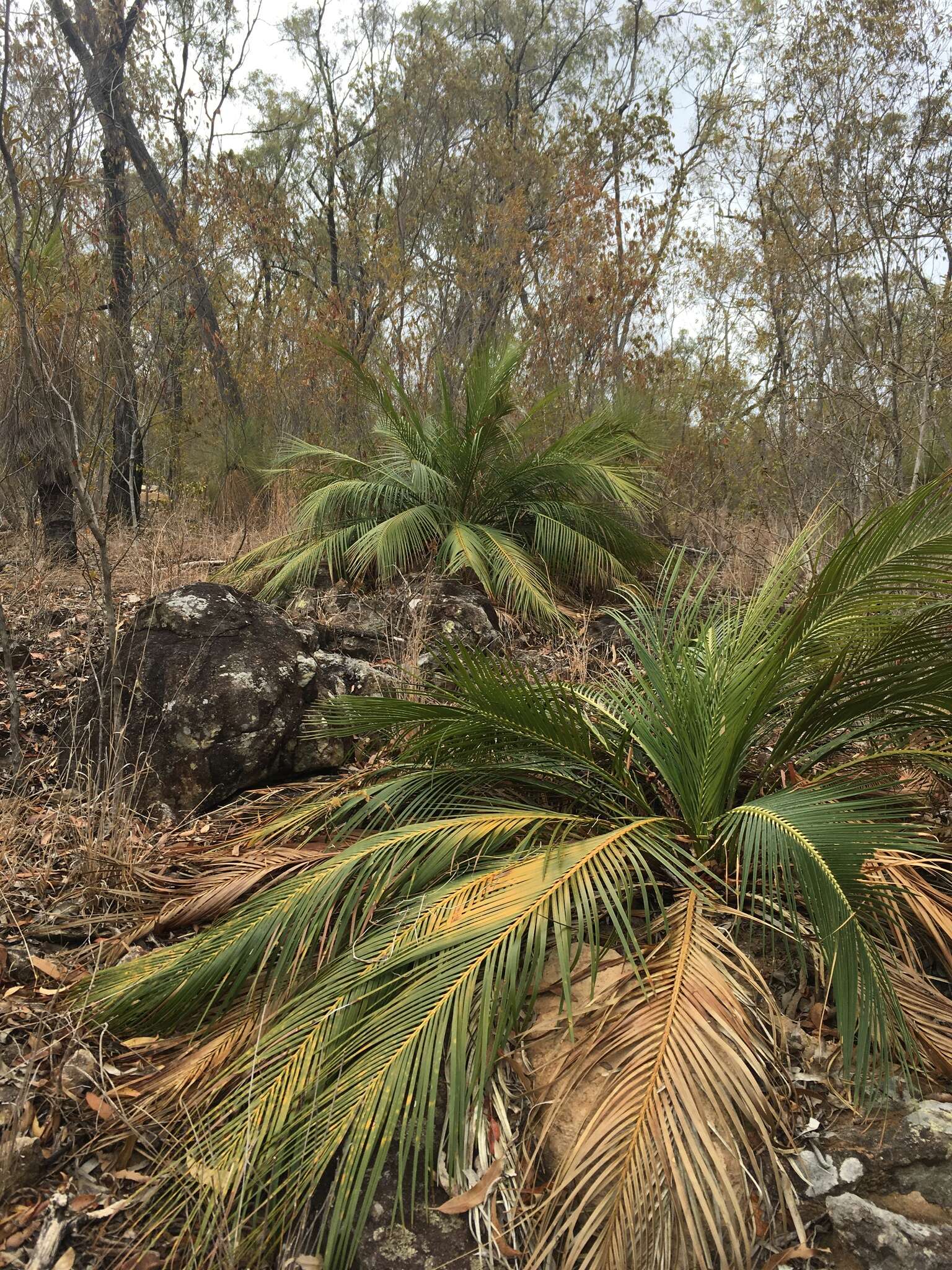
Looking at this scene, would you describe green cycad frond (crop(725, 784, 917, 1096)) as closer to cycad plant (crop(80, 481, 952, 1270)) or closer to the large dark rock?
cycad plant (crop(80, 481, 952, 1270))

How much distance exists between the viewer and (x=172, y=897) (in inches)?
98.0

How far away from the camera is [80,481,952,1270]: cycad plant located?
1.50 m

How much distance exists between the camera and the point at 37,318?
4094mm

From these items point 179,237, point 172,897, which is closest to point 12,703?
point 172,897

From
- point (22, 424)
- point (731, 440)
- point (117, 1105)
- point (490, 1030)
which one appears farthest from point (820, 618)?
point (731, 440)

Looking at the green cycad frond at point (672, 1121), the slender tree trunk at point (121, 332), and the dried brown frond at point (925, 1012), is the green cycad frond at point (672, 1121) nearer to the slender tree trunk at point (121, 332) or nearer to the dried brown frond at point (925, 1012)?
the dried brown frond at point (925, 1012)

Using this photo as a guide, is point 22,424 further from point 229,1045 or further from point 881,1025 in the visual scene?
point 881,1025

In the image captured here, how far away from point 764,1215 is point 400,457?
16.1 feet

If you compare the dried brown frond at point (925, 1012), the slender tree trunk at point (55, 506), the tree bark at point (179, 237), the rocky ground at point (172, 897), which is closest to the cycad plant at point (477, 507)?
the rocky ground at point (172, 897)

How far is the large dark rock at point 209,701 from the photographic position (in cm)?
301

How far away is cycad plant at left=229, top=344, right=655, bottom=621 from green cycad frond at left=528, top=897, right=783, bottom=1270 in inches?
125

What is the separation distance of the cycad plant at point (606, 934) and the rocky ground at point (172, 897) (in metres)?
0.09

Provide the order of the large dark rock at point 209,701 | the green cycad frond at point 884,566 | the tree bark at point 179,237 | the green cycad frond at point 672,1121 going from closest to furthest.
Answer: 1. the green cycad frond at point 672,1121
2. the green cycad frond at point 884,566
3. the large dark rock at point 209,701
4. the tree bark at point 179,237

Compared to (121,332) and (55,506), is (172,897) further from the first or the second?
(55,506)
